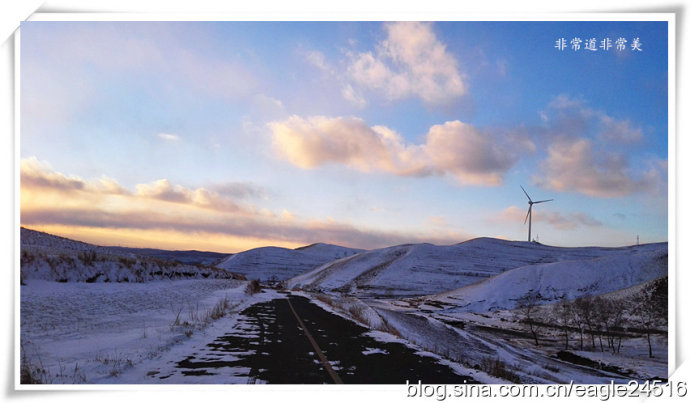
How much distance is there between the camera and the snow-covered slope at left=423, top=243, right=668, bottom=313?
56.0 metres

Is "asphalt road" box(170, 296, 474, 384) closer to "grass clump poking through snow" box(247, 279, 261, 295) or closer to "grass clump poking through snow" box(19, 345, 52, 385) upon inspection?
"grass clump poking through snow" box(19, 345, 52, 385)

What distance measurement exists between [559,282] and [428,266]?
135 feet

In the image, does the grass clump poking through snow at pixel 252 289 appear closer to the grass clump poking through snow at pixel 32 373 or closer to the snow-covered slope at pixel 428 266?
the snow-covered slope at pixel 428 266

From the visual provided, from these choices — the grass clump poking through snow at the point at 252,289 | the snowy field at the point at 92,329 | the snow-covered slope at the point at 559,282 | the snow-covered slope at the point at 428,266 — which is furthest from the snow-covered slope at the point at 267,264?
the snowy field at the point at 92,329

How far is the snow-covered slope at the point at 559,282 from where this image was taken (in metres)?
56.0

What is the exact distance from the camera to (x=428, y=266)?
3920 inches

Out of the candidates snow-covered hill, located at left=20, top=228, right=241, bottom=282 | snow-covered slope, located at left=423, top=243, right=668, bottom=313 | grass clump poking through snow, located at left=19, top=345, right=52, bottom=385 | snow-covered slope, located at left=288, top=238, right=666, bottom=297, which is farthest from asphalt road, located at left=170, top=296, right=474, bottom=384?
snow-covered slope, located at left=288, top=238, right=666, bottom=297

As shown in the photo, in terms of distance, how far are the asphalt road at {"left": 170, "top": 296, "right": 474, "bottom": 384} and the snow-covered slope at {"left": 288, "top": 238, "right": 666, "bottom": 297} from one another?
67.9 metres

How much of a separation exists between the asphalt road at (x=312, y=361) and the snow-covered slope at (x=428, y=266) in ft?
223
